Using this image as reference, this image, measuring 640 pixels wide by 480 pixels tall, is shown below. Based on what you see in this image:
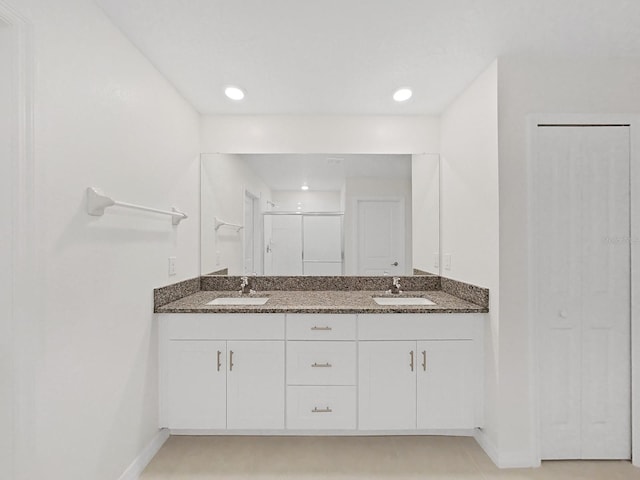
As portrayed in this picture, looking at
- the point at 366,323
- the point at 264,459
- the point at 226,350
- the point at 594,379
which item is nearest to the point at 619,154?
the point at 594,379

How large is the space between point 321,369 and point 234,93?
5.85 ft

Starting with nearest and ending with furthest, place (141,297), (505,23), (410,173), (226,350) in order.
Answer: (505,23) → (141,297) → (226,350) → (410,173)

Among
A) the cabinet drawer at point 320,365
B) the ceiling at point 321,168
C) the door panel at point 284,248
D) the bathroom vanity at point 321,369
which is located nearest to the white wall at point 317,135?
the ceiling at point 321,168

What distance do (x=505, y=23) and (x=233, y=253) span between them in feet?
7.09

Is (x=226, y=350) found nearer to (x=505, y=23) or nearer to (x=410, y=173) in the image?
(x=410, y=173)

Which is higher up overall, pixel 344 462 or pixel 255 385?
pixel 255 385

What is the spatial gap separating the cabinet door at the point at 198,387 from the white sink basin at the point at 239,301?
295 millimetres

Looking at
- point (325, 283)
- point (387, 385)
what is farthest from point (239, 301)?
point (387, 385)

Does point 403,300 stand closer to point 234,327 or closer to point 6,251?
point 234,327

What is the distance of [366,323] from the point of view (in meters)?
2.12

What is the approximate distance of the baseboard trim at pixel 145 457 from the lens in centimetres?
179

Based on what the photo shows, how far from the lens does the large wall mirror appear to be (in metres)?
2.76

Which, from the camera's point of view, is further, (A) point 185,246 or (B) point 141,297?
(A) point 185,246

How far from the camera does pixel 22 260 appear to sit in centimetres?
118
